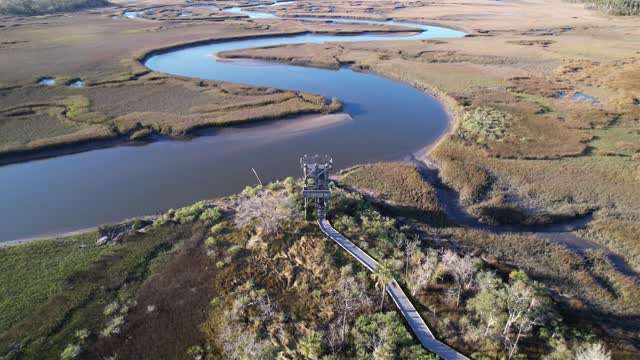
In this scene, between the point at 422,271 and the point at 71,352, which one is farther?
the point at 422,271

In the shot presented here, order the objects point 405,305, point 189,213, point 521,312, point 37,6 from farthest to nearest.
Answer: point 37,6, point 189,213, point 405,305, point 521,312

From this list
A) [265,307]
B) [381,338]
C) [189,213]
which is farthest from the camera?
[189,213]

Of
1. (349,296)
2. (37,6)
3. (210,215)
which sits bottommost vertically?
(349,296)

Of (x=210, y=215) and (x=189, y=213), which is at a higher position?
(x=210, y=215)

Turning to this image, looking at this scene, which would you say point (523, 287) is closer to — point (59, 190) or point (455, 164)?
point (455, 164)

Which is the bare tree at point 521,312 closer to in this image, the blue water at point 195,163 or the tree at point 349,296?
the tree at point 349,296

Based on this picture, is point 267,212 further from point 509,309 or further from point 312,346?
point 509,309

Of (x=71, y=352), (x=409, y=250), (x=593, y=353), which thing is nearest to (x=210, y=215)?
(x=71, y=352)

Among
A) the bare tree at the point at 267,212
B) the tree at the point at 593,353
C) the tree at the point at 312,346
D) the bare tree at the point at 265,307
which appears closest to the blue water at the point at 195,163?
the bare tree at the point at 267,212
